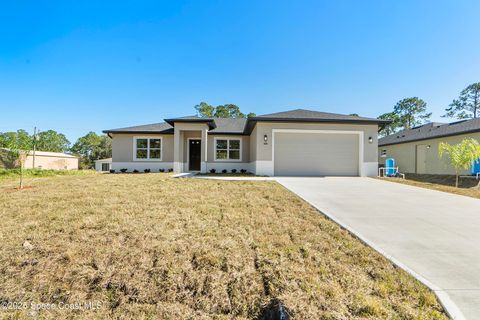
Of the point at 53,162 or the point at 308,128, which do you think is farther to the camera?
the point at 53,162

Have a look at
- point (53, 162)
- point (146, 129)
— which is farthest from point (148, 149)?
point (53, 162)

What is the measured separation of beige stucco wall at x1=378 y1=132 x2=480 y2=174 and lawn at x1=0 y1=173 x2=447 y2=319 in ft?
51.1

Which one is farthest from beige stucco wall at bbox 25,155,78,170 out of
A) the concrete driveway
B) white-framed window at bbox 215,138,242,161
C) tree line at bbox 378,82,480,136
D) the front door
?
tree line at bbox 378,82,480,136

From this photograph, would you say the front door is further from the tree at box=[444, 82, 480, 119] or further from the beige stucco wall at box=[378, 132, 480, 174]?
the tree at box=[444, 82, 480, 119]

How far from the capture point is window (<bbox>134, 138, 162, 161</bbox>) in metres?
15.5

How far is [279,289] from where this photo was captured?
7.28 ft

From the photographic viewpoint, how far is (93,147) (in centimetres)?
4831

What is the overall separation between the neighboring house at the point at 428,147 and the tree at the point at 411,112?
80.7ft

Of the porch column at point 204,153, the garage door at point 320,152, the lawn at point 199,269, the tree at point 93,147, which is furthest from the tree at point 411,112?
the tree at point 93,147

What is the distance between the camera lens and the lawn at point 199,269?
206 centimetres

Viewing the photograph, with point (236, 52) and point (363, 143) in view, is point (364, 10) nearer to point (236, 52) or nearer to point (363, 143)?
point (363, 143)

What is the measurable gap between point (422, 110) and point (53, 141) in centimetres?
8362

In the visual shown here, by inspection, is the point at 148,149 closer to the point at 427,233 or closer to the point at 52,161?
the point at 427,233

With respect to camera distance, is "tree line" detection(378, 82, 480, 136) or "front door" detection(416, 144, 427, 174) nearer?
"front door" detection(416, 144, 427, 174)
